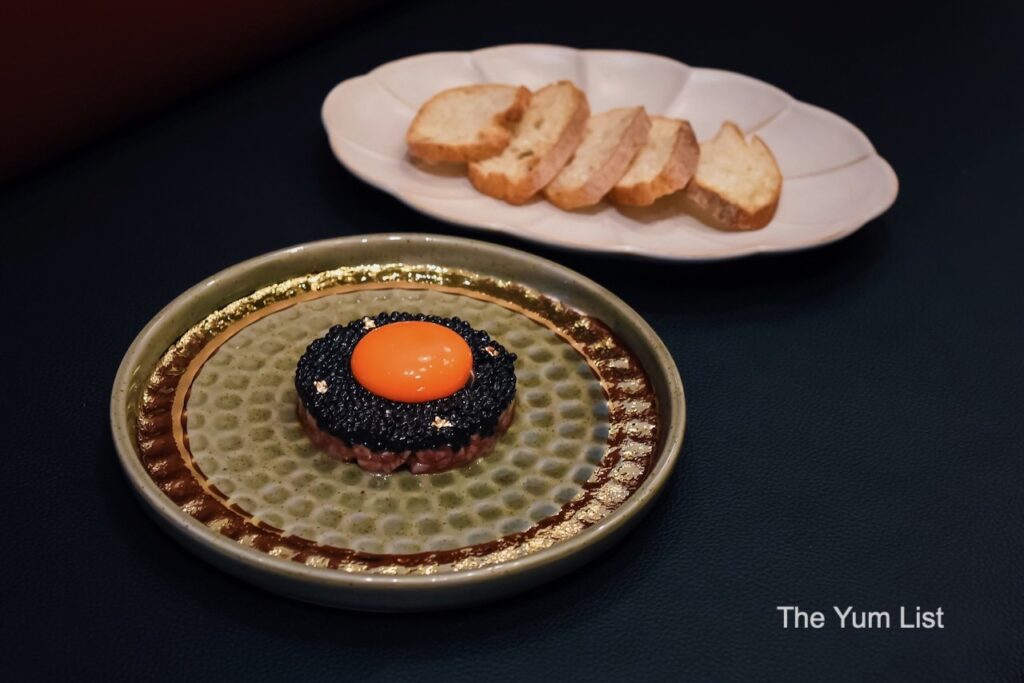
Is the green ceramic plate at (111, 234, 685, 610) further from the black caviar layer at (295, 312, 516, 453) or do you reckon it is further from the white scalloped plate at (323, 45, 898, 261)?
the white scalloped plate at (323, 45, 898, 261)

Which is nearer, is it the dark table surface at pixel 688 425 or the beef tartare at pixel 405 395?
the dark table surface at pixel 688 425

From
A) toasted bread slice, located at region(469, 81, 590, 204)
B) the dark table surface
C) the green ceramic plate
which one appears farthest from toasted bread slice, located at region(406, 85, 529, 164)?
the green ceramic plate

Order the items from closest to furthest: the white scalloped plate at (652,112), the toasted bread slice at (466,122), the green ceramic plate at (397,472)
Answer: the green ceramic plate at (397,472) → the white scalloped plate at (652,112) → the toasted bread slice at (466,122)

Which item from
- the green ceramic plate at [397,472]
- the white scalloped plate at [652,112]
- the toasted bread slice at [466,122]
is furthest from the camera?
the toasted bread slice at [466,122]

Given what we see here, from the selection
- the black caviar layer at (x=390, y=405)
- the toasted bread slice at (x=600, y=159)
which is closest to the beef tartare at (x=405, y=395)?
the black caviar layer at (x=390, y=405)

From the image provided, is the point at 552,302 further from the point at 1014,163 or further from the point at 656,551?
the point at 1014,163

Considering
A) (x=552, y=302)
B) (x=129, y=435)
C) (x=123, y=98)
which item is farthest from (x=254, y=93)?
(x=129, y=435)

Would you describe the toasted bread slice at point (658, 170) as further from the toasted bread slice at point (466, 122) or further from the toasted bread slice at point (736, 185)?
the toasted bread slice at point (466, 122)
